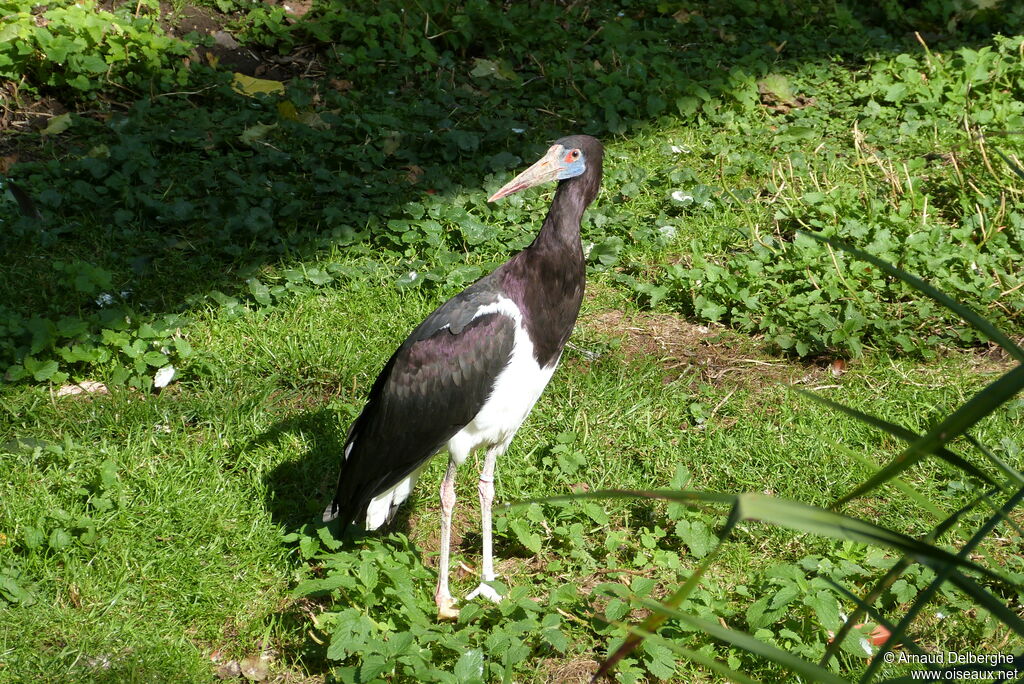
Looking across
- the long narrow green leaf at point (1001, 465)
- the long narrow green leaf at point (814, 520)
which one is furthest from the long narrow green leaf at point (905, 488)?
the long narrow green leaf at point (814, 520)

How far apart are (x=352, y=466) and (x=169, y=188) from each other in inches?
101

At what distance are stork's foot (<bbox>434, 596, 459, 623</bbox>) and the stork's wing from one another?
0.40m

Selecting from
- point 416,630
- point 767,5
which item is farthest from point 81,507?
point 767,5

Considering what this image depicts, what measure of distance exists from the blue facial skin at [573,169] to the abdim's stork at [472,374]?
0.04 m

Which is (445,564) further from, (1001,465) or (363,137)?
(363,137)

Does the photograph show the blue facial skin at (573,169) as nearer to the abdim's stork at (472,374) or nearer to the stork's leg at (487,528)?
the abdim's stork at (472,374)

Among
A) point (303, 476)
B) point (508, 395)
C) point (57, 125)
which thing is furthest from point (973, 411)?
point (57, 125)

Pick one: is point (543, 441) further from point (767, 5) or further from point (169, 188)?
point (767, 5)

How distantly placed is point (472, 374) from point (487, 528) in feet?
1.84

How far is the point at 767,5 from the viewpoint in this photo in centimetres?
737

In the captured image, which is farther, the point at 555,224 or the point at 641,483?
the point at 641,483

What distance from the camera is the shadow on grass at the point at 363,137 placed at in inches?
192

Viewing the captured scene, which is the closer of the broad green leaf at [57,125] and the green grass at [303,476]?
the green grass at [303,476]

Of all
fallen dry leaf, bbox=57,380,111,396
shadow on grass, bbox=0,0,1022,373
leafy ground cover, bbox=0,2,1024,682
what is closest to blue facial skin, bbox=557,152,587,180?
leafy ground cover, bbox=0,2,1024,682
